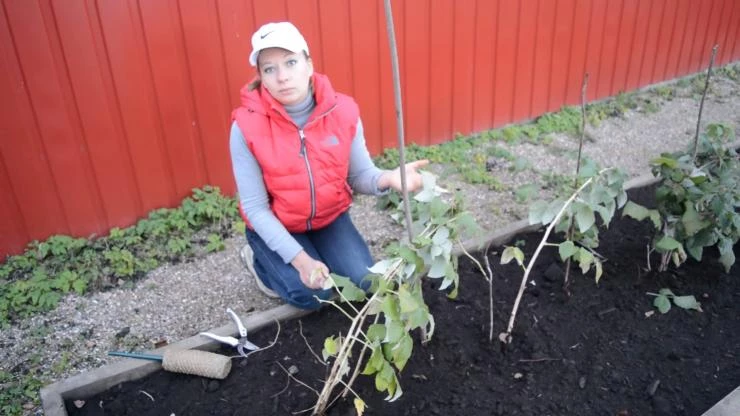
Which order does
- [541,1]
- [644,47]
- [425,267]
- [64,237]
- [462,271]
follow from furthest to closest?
[644,47] < [541,1] < [64,237] < [462,271] < [425,267]

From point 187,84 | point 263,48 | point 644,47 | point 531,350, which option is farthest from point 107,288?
point 644,47

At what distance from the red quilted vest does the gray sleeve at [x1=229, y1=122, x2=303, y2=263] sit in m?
0.04

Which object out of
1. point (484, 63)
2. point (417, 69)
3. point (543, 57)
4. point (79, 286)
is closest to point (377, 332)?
point (79, 286)

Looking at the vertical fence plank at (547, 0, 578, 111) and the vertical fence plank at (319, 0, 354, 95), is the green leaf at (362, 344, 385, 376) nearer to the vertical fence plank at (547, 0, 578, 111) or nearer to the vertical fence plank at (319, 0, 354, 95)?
the vertical fence plank at (319, 0, 354, 95)

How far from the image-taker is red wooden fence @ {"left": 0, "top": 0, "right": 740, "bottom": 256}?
3.17 m

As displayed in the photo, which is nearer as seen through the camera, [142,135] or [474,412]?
[474,412]

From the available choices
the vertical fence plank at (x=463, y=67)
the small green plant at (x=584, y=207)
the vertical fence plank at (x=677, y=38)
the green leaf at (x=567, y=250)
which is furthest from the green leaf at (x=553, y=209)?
the vertical fence plank at (x=677, y=38)

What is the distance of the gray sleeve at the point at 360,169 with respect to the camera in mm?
2729

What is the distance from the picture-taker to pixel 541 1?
15.9ft

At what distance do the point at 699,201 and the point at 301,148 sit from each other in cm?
166

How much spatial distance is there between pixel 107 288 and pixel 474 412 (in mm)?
2045

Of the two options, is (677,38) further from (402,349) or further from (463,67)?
(402,349)

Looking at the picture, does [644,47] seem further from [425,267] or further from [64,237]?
[64,237]

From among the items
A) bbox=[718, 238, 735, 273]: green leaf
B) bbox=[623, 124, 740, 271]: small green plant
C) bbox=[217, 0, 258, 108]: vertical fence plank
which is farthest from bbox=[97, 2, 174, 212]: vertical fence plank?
bbox=[718, 238, 735, 273]: green leaf
